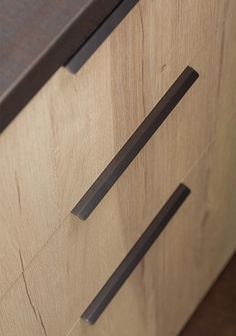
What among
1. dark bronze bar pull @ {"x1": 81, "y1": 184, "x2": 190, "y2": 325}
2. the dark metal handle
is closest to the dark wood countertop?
the dark metal handle

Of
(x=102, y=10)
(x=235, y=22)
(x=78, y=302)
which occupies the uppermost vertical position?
(x=235, y=22)

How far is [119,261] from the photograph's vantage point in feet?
2.78

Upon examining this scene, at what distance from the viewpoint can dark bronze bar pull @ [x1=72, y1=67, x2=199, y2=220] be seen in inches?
26.5

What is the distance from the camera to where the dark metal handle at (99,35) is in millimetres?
544

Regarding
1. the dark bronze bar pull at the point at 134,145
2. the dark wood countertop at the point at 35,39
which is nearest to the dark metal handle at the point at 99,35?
the dark wood countertop at the point at 35,39

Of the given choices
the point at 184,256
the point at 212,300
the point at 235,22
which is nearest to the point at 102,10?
the point at 235,22

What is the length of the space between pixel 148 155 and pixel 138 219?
104 millimetres

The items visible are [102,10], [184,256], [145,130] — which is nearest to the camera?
[102,10]

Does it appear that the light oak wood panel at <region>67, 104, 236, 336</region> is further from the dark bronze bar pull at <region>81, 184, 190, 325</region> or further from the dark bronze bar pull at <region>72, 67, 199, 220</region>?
the dark bronze bar pull at <region>72, 67, 199, 220</region>

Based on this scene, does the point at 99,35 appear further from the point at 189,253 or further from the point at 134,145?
the point at 189,253

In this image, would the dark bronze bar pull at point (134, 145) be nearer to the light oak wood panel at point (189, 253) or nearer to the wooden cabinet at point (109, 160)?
the wooden cabinet at point (109, 160)

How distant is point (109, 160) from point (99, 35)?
157mm

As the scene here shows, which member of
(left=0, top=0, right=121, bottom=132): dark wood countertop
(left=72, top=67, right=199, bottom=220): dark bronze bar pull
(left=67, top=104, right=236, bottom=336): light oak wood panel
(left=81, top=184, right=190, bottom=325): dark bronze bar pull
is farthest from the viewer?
(left=67, top=104, right=236, bottom=336): light oak wood panel

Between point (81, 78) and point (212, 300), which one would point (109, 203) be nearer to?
point (81, 78)
